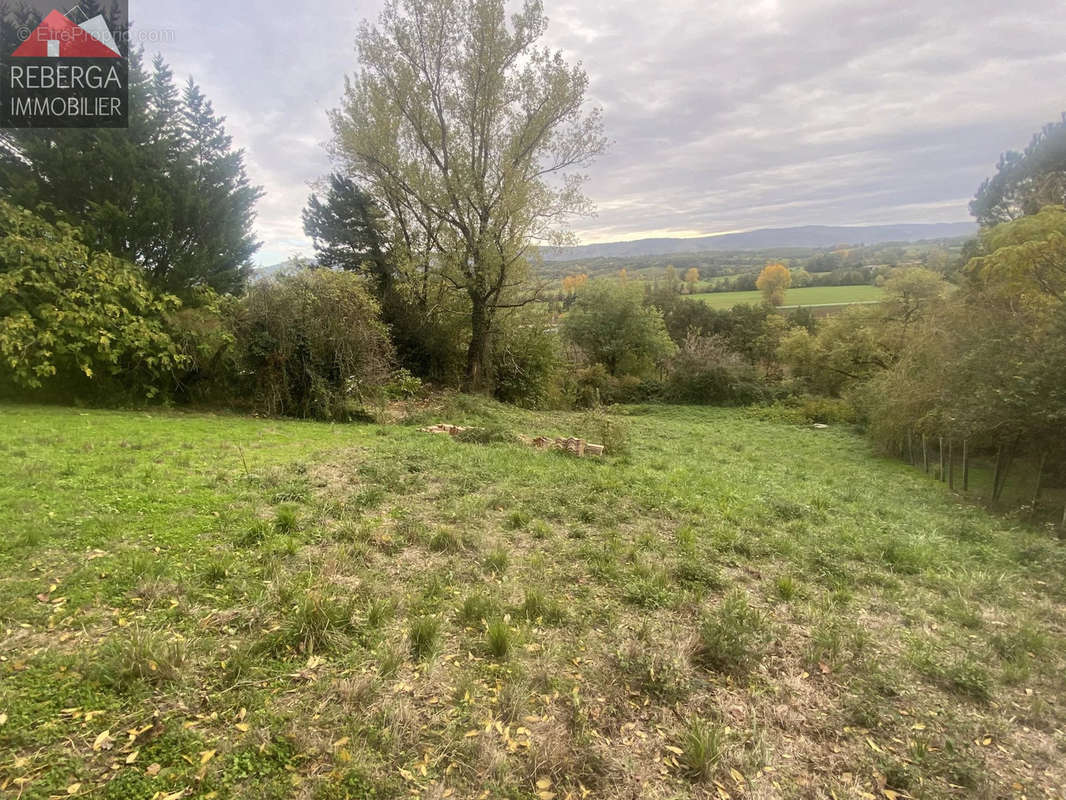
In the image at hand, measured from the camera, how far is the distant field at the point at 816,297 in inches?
1564

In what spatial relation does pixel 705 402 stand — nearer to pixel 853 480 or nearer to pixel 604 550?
pixel 853 480

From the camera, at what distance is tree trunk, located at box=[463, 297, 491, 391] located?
16062 mm

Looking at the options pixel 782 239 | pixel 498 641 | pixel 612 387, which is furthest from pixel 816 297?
pixel 782 239

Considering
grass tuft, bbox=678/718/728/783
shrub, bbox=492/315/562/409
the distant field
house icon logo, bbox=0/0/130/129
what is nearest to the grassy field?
grass tuft, bbox=678/718/728/783

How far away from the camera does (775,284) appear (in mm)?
46438

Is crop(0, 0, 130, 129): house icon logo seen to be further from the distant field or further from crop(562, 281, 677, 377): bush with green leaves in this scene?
the distant field

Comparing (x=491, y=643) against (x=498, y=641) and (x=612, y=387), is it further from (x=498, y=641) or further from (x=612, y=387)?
(x=612, y=387)

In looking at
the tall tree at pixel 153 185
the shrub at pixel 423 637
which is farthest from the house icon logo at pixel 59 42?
the shrub at pixel 423 637

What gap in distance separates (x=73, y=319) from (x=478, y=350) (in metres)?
10.2

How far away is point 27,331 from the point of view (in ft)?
28.0

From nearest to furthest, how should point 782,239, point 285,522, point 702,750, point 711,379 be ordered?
point 702,750
point 285,522
point 711,379
point 782,239

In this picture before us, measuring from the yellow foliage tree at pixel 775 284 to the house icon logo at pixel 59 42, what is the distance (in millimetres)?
43621

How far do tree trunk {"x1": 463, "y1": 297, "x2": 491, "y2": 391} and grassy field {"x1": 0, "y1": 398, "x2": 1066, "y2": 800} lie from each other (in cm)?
1060

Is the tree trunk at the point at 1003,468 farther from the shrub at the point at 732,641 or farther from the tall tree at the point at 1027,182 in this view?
the shrub at the point at 732,641
